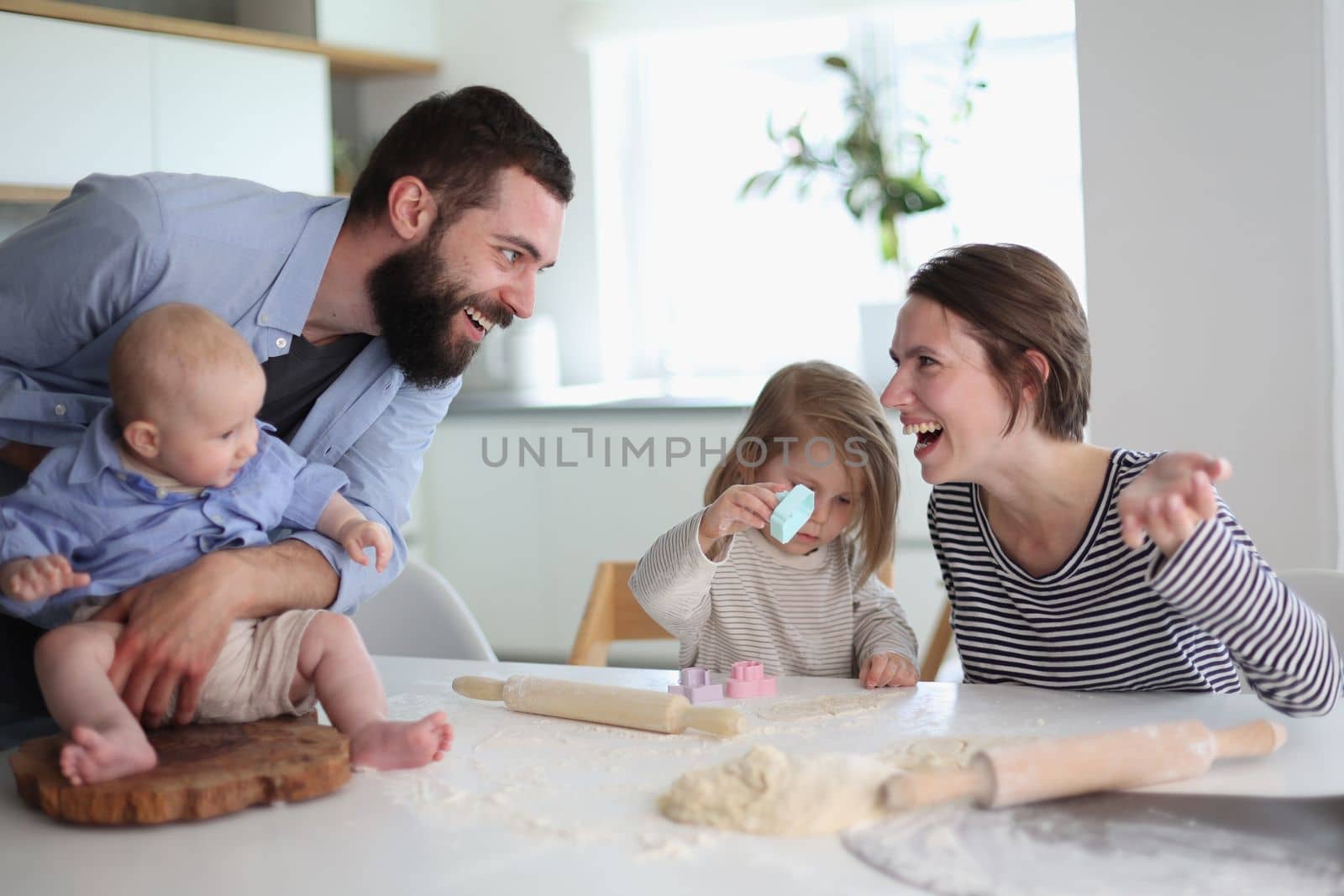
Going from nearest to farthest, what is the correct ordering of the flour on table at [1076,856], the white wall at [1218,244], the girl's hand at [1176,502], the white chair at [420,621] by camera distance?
the flour on table at [1076,856] < the girl's hand at [1176,502] < the white chair at [420,621] < the white wall at [1218,244]

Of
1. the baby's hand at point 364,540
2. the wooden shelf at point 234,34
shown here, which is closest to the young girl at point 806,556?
the baby's hand at point 364,540

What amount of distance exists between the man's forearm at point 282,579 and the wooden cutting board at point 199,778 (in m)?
0.13

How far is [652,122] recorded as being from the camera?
13.9ft

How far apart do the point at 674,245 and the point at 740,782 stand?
3.45 m

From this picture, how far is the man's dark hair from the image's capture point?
1608 millimetres

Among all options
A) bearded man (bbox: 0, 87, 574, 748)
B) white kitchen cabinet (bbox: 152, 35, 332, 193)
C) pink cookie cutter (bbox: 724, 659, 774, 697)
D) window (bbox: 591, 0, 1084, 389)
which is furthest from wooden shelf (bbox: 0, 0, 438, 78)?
pink cookie cutter (bbox: 724, 659, 774, 697)

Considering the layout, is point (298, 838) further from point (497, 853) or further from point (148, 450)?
point (148, 450)

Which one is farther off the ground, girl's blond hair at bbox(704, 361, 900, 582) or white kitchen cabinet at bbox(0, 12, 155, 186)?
white kitchen cabinet at bbox(0, 12, 155, 186)

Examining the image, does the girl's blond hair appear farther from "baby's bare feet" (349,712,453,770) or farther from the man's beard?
"baby's bare feet" (349,712,453,770)

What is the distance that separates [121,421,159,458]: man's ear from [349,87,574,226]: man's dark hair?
1.83 ft

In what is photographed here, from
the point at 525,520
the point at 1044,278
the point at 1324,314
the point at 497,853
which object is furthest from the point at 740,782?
the point at 525,520

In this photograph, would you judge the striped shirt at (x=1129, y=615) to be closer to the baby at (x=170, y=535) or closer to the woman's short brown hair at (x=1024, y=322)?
the woman's short brown hair at (x=1024, y=322)

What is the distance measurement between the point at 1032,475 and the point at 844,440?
0.35m

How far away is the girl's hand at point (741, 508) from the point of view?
1.53 meters
